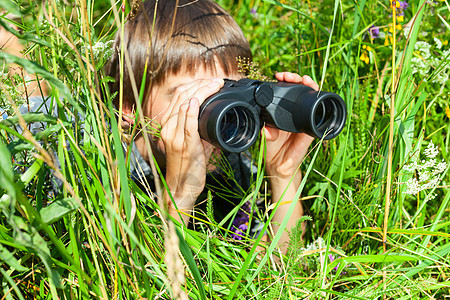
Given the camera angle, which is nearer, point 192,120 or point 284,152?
point 192,120

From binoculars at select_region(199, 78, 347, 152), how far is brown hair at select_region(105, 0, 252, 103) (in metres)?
0.18

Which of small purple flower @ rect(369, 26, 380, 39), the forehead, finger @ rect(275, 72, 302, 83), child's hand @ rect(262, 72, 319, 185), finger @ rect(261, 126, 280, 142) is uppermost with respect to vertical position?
small purple flower @ rect(369, 26, 380, 39)

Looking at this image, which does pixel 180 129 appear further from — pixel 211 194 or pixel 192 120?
pixel 211 194

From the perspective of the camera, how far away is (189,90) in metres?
1.08

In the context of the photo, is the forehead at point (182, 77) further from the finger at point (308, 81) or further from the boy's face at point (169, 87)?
the finger at point (308, 81)

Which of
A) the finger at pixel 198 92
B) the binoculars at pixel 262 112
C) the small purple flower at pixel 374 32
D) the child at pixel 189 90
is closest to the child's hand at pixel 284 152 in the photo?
the child at pixel 189 90

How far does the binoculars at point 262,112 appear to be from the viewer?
951 mm

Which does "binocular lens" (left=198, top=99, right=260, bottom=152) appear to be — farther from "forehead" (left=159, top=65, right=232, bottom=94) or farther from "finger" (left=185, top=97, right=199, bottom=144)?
"forehead" (left=159, top=65, right=232, bottom=94)

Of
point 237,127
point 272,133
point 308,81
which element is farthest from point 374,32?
point 237,127

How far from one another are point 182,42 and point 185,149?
402mm

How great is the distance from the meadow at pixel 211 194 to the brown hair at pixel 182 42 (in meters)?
0.20

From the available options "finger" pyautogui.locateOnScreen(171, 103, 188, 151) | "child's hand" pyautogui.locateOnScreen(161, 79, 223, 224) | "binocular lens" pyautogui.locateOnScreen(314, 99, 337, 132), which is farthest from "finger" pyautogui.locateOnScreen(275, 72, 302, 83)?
"finger" pyautogui.locateOnScreen(171, 103, 188, 151)

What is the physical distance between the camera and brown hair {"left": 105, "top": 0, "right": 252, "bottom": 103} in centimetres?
126

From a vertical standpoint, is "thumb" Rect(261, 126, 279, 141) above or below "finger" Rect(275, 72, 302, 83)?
below
